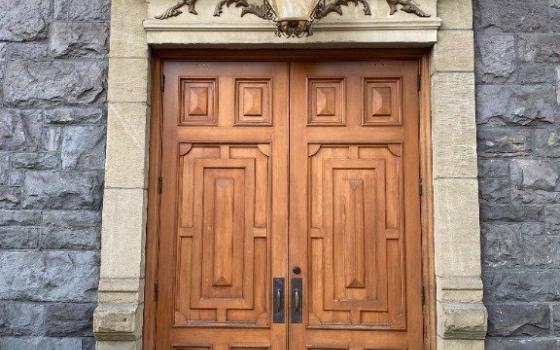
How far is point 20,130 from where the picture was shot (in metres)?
3.51

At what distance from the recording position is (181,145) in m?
3.63

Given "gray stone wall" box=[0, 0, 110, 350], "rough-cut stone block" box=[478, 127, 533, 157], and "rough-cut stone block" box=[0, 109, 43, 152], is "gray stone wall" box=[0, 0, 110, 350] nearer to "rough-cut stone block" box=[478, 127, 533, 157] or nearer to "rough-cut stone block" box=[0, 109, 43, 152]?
"rough-cut stone block" box=[0, 109, 43, 152]

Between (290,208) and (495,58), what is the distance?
5.26ft

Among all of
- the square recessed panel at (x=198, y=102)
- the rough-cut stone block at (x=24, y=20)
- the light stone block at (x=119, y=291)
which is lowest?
the light stone block at (x=119, y=291)

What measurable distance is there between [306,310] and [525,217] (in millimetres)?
1462

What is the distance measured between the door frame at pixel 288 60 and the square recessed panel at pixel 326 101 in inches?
6.3

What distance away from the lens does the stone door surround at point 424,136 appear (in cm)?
329

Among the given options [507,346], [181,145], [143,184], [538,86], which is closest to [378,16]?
[538,86]

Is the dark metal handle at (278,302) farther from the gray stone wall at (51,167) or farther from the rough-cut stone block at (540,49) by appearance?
the rough-cut stone block at (540,49)

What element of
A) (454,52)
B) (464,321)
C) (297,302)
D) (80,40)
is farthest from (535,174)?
(80,40)

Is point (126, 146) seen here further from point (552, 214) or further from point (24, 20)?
point (552, 214)

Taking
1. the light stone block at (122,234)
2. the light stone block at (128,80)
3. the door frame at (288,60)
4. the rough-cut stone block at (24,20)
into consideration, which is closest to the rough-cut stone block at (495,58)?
the door frame at (288,60)

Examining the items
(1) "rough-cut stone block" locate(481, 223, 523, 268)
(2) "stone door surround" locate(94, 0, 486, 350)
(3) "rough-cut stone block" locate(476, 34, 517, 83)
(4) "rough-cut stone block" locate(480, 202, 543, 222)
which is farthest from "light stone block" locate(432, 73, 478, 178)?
(1) "rough-cut stone block" locate(481, 223, 523, 268)

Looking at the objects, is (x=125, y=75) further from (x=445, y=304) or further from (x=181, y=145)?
(x=445, y=304)
